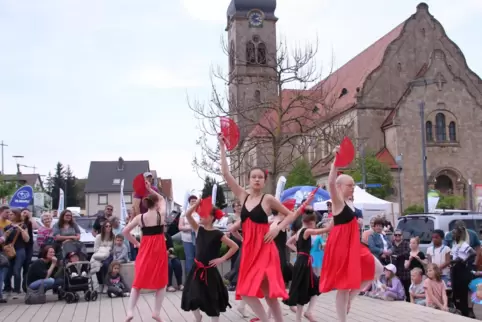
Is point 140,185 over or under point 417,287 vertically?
over

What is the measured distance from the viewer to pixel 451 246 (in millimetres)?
13570

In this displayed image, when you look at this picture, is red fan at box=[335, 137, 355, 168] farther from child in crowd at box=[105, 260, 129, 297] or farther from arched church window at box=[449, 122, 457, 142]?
arched church window at box=[449, 122, 457, 142]

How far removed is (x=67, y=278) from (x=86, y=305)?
40.6 inches

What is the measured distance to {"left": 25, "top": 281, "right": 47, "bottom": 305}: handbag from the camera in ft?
43.6

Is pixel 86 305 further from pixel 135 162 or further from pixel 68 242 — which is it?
pixel 135 162

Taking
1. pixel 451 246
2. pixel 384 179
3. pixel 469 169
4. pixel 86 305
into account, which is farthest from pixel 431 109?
pixel 86 305

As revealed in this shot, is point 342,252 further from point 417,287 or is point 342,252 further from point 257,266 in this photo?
point 417,287

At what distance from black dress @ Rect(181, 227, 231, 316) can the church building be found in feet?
150

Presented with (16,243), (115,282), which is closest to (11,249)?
(16,243)

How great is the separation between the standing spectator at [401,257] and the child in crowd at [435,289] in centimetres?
145

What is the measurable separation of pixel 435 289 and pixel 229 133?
618 cm

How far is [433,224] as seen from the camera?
1677 centimetres

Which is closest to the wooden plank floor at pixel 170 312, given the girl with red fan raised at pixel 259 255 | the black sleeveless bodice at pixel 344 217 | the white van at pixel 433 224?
the black sleeveless bodice at pixel 344 217

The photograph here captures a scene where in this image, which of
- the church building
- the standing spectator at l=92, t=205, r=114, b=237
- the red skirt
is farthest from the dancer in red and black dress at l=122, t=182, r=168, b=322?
the church building
